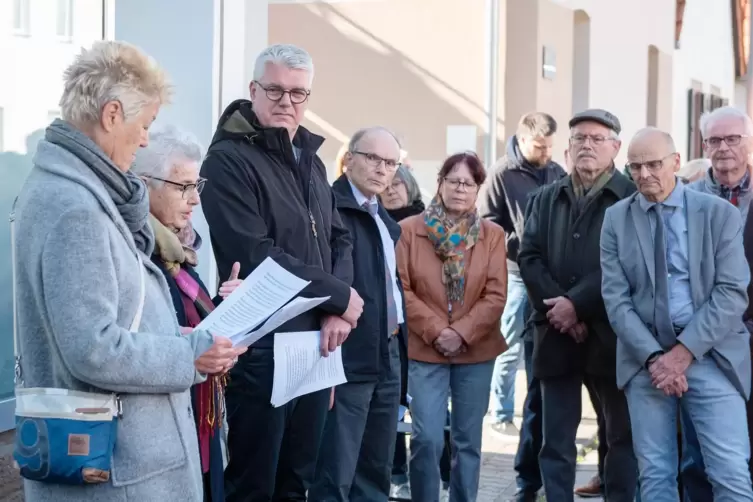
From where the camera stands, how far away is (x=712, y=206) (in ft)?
15.9

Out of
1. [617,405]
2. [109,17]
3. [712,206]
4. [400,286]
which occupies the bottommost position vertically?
[617,405]

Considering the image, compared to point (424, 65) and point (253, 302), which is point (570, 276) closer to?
point (253, 302)

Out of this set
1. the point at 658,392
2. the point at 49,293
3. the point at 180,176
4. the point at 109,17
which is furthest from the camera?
the point at 109,17

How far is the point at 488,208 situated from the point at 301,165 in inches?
133

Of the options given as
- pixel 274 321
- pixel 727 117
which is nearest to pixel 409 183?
pixel 727 117

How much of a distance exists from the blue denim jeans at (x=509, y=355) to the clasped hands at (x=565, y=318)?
215 centimetres

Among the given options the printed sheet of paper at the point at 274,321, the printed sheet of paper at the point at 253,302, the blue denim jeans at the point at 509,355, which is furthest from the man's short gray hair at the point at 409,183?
the printed sheet of paper at the point at 253,302

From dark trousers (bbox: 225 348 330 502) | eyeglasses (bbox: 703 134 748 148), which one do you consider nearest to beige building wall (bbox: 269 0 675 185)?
eyeglasses (bbox: 703 134 748 148)

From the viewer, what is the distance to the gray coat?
8.30 ft

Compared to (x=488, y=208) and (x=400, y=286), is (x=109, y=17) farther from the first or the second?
(x=488, y=208)

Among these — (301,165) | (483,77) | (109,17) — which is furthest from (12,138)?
(483,77)

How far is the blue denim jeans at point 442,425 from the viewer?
5.36m

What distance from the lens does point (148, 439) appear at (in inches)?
106

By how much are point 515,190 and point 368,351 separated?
9.40ft
